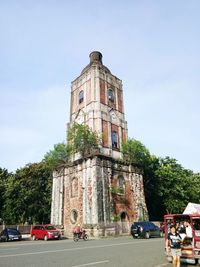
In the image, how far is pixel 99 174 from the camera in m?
30.3

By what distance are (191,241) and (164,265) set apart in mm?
1424

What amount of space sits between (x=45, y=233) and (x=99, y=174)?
842 cm

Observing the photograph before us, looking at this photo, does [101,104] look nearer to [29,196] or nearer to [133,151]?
[133,151]

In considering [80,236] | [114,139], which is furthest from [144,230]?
[114,139]

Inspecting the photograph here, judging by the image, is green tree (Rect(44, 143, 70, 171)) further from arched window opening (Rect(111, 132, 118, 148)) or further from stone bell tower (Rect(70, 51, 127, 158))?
arched window opening (Rect(111, 132, 118, 148))

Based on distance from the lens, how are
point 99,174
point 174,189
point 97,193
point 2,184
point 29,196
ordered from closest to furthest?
point 97,193 < point 99,174 < point 174,189 < point 29,196 < point 2,184

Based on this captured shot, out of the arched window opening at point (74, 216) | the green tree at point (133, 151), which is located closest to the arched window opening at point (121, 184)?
the green tree at point (133, 151)

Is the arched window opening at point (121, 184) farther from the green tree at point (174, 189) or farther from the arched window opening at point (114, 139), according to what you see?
the green tree at point (174, 189)

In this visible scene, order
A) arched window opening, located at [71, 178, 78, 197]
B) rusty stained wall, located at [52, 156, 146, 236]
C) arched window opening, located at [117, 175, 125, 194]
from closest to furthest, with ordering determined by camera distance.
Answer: rusty stained wall, located at [52, 156, 146, 236], arched window opening, located at [117, 175, 125, 194], arched window opening, located at [71, 178, 78, 197]

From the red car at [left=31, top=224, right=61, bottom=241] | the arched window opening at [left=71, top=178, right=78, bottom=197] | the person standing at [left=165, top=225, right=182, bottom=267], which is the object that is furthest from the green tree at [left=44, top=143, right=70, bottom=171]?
the person standing at [left=165, top=225, right=182, bottom=267]

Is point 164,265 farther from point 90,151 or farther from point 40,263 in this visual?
point 90,151

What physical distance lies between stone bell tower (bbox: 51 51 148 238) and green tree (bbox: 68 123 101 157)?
0.94 meters

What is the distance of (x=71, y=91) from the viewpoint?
4109cm

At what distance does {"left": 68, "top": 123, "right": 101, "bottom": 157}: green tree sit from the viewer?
109 feet
